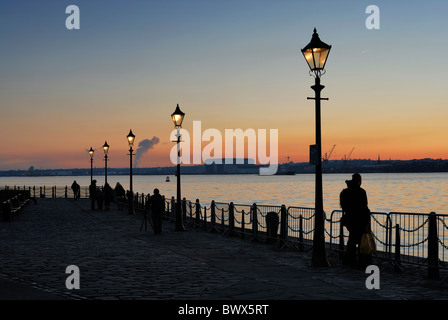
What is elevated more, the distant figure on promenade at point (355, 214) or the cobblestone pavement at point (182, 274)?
the distant figure on promenade at point (355, 214)

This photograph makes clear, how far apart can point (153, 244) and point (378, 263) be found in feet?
25.5

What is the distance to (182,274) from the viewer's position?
11781mm

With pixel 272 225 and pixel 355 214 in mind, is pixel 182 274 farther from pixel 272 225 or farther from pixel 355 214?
pixel 272 225

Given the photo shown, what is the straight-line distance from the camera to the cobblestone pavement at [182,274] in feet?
31.7

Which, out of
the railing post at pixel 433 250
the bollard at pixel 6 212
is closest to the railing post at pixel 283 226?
the railing post at pixel 433 250

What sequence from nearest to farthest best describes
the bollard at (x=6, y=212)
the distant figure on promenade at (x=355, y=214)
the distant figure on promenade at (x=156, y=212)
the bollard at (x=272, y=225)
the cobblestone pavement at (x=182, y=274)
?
the cobblestone pavement at (x=182, y=274) → the distant figure on promenade at (x=355, y=214) → the bollard at (x=272, y=225) → the distant figure on promenade at (x=156, y=212) → the bollard at (x=6, y=212)

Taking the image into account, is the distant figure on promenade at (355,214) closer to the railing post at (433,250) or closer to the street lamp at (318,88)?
the street lamp at (318,88)

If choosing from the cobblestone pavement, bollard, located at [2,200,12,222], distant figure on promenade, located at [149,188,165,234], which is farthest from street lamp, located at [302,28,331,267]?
bollard, located at [2,200,12,222]

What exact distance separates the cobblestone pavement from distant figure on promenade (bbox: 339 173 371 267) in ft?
1.55

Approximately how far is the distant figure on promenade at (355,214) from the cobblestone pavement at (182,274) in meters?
0.47

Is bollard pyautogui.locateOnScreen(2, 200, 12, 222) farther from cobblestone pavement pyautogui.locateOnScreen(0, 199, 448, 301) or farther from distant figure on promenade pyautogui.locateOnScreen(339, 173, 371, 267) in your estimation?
distant figure on promenade pyautogui.locateOnScreen(339, 173, 371, 267)
